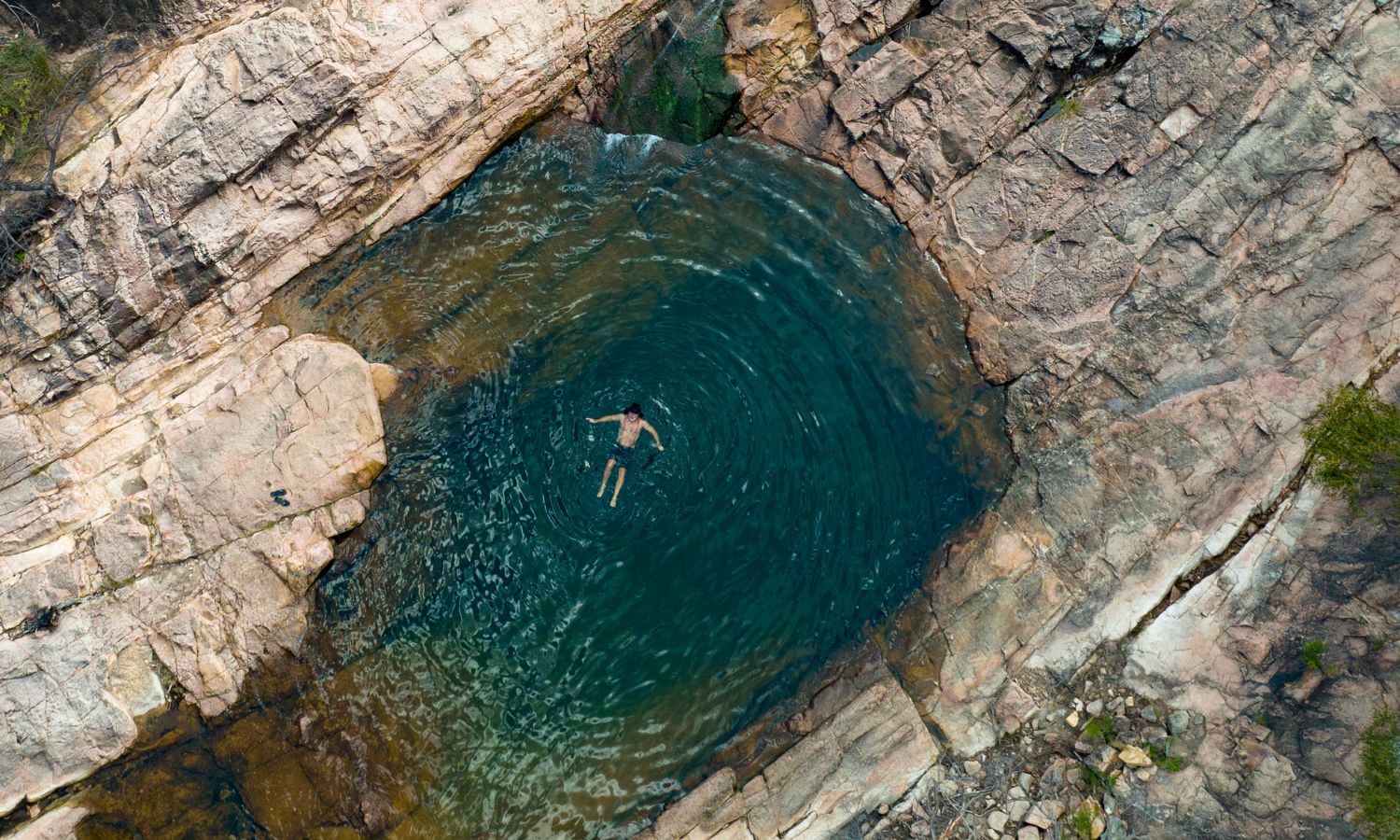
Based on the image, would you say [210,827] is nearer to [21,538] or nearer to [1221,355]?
[21,538]

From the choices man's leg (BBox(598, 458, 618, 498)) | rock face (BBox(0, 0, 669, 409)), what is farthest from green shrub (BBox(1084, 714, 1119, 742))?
rock face (BBox(0, 0, 669, 409))

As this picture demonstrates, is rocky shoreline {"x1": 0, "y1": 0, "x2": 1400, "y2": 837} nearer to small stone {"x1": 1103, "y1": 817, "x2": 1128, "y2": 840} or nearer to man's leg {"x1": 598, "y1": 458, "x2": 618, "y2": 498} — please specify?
small stone {"x1": 1103, "y1": 817, "x2": 1128, "y2": 840}

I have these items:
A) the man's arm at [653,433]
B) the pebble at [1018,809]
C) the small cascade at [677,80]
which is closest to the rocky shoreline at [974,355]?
the pebble at [1018,809]

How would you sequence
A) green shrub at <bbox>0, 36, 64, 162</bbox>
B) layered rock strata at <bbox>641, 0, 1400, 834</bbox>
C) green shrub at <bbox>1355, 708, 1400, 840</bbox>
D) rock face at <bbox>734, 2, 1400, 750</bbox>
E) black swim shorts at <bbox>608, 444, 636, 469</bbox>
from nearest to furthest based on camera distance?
green shrub at <bbox>1355, 708, 1400, 840</bbox> → layered rock strata at <bbox>641, 0, 1400, 834</bbox> → rock face at <bbox>734, 2, 1400, 750</bbox> → green shrub at <bbox>0, 36, 64, 162</bbox> → black swim shorts at <bbox>608, 444, 636, 469</bbox>

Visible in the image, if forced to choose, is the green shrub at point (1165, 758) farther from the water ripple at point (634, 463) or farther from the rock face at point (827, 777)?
the water ripple at point (634, 463)

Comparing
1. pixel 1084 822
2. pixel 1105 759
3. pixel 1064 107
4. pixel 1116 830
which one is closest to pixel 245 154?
pixel 1064 107

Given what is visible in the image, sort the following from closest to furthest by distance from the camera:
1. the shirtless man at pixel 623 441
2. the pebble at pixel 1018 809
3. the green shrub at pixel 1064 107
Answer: the pebble at pixel 1018 809 → the green shrub at pixel 1064 107 → the shirtless man at pixel 623 441

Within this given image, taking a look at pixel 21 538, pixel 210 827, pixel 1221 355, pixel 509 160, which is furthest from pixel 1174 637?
pixel 21 538
